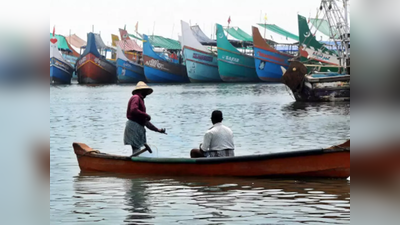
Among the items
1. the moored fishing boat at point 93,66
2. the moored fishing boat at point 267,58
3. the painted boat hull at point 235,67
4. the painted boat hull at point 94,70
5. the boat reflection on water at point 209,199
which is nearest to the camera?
the boat reflection on water at point 209,199

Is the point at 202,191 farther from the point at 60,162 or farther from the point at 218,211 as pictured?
the point at 60,162

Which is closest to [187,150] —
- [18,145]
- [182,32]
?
[18,145]

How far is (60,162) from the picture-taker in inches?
492

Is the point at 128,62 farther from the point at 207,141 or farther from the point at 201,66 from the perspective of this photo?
the point at 207,141

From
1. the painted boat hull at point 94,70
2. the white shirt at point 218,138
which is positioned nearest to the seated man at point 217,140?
the white shirt at point 218,138

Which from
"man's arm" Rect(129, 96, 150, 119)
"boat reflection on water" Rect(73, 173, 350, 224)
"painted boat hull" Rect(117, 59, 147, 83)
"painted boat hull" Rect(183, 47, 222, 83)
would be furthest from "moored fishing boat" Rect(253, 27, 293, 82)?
"boat reflection on water" Rect(73, 173, 350, 224)

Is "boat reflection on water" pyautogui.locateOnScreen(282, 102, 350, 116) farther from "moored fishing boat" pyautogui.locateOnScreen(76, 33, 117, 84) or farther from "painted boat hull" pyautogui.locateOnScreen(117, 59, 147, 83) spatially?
"painted boat hull" pyautogui.locateOnScreen(117, 59, 147, 83)

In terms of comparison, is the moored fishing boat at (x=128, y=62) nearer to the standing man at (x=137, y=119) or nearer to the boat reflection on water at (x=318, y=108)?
the boat reflection on water at (x=318, y=108)

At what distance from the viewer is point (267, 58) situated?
65.2 m

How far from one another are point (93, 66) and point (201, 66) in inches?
518

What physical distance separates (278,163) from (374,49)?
694 centimetres

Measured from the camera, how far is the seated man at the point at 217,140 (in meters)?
8.52

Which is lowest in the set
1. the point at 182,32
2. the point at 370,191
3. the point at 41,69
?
the point at 370,191

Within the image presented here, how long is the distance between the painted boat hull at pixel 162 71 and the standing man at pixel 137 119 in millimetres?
65293
